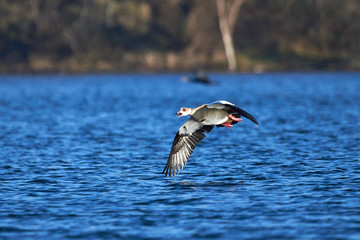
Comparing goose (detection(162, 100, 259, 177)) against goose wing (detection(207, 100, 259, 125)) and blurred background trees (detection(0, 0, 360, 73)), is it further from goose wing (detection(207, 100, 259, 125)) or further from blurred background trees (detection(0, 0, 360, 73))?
blurred background trees (detection(0, 0, 360, 73))

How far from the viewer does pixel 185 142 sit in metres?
17.9

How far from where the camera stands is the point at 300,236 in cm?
1206

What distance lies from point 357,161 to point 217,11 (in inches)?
3355

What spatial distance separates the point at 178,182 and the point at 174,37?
90.6 meters

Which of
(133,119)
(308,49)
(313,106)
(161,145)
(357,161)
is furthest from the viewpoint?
(308,49)

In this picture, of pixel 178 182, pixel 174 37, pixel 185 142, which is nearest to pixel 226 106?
pixel 185 142

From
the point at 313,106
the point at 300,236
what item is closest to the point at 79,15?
the point at 313,106

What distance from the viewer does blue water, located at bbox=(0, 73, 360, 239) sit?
1293 centimetres

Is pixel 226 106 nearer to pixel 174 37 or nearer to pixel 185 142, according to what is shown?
pixel 185 142

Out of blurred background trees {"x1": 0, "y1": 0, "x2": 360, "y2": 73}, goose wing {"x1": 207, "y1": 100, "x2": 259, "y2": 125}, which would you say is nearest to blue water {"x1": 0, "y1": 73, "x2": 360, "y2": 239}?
goose wing {"x1": 207, "y1": 100, "x2": 259, "y2": 125}

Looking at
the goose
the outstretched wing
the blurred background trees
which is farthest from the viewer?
the blurred background trees

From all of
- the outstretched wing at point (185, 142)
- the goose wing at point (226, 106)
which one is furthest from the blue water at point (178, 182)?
the goose wing at point (226, 106)

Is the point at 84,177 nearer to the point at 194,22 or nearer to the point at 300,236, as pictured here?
the point at 300,236

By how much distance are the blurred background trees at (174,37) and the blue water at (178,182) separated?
221ft
